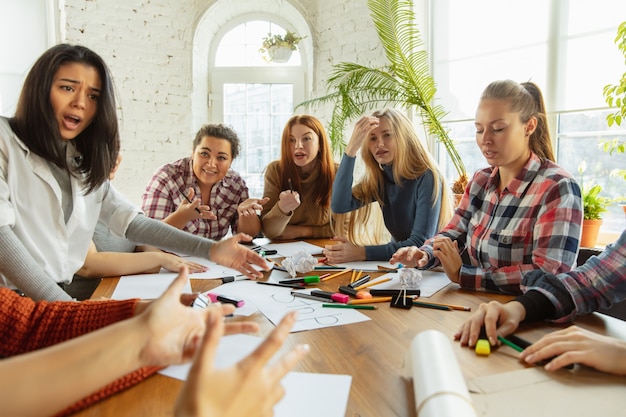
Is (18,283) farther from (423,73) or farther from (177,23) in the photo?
(177,23)

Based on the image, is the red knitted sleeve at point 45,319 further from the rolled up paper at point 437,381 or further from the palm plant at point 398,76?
the palm plant at point 398,76

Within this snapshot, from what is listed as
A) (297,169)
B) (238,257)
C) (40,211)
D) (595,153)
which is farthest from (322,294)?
(595,153)

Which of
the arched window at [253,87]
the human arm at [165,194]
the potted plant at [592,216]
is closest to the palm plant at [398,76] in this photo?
the potted plant at [592,216]

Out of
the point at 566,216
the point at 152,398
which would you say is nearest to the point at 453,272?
the point at 566,216

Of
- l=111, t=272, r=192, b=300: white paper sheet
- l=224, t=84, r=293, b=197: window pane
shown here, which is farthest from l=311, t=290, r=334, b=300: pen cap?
l=224, t=84, r=293, b=197: window pane

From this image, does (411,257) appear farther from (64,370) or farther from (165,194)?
(165,194)

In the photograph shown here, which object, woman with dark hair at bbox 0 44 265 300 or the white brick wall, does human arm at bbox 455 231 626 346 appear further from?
the white brick wall

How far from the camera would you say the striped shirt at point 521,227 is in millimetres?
1159

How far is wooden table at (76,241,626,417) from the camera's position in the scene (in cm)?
63

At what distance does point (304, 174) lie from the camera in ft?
8.57

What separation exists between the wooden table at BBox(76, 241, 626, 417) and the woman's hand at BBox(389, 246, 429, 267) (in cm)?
29

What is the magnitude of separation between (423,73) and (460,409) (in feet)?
9.66

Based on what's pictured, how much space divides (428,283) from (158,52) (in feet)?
10.8

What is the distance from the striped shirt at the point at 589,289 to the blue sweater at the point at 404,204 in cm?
78
